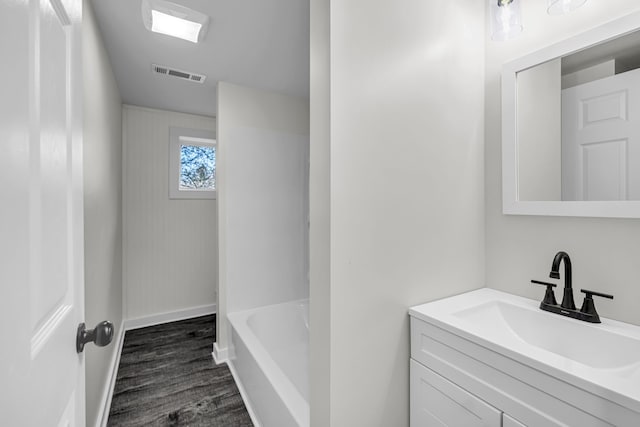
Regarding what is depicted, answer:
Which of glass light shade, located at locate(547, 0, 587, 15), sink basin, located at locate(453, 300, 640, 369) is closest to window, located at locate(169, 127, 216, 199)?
sink basin, located at locate(453, 300, 640, 369)

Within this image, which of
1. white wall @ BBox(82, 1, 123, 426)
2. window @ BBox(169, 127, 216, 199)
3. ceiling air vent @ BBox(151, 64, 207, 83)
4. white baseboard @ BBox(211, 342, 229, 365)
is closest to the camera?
white wall @ BBox(82, 1, 123, 426)

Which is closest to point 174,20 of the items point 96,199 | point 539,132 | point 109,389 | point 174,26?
point 174,26

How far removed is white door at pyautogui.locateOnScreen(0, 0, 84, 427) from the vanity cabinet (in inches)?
42.7

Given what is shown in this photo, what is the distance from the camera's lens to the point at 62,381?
585mm

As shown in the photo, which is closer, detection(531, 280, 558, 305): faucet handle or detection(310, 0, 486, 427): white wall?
detection(310, 0, 486, 427): white wall

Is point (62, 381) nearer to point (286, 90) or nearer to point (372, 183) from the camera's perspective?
point (372, 183)

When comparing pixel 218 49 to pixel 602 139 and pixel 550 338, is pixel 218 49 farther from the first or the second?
pixel 550 338

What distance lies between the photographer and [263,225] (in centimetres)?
273

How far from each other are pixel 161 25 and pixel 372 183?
161cm

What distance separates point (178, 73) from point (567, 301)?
9.23 feet

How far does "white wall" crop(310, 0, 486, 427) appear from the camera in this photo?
1.04 meters

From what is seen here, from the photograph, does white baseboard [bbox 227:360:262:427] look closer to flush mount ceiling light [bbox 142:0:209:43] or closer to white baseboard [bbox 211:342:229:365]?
white baseboard [bbox 211:342:229:365]

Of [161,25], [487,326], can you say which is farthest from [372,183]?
[161,25]

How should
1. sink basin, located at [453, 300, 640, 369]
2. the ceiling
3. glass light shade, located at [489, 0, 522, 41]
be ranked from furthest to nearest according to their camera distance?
the ceiling
glass light shade, located at [489, 0, 522, 41]
sink basin, located at [453, 300, 640, 369]
